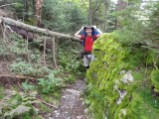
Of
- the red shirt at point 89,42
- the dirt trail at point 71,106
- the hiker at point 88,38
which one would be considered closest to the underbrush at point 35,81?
the dirt trail at point 71,106

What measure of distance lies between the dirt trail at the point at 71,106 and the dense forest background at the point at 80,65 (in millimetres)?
226

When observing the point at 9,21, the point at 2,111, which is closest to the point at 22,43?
the point at 9,21

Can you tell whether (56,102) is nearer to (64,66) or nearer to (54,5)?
(64,66)

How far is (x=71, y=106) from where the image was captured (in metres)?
7.07

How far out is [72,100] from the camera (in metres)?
7.61

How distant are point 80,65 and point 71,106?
4312 mm

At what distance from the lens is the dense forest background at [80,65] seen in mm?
4754

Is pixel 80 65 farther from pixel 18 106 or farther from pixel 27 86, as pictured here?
pixel 18 106

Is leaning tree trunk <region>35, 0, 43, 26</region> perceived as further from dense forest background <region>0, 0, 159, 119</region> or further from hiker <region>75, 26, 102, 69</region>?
hiker <region>75, 26, 102, 69</region>

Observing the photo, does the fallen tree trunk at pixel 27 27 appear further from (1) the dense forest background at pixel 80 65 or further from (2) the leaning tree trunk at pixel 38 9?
(2) the leaning tree trunk at pixel 38 9

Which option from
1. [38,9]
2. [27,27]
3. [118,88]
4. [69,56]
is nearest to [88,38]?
[69,56]

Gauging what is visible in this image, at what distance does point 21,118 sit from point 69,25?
7.44m

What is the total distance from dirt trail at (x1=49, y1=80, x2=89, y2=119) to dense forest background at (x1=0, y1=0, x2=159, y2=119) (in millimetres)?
226

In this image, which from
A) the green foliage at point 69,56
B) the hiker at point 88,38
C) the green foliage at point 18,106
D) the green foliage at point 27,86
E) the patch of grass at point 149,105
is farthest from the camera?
the green foliage at point 69,56
